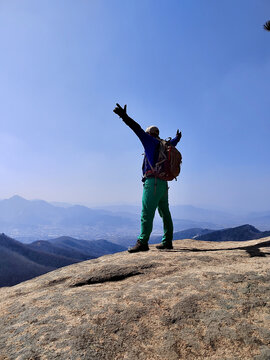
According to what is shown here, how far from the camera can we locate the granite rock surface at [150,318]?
6.69 feet

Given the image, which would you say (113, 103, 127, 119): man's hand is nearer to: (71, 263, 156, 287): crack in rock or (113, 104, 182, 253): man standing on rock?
(113, 104, 182, 253): man standing on rock

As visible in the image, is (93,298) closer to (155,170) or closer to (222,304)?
(222,304)

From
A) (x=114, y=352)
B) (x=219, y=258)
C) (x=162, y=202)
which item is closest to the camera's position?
(x=114, y=352)

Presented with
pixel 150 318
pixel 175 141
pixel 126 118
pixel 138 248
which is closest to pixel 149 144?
pixel 126 118

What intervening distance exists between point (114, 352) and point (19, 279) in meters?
94.2

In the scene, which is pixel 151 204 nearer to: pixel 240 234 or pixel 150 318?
pixel 150 318

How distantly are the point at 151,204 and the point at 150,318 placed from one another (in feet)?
12.6

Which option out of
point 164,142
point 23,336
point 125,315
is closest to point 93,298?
point 125,315

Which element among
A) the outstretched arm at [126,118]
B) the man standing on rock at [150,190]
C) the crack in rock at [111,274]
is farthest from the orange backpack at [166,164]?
the crack in rock at [111,274]

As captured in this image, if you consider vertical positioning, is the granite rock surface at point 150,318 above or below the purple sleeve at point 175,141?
below

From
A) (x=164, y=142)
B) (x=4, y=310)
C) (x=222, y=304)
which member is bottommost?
(x=4, y=310)

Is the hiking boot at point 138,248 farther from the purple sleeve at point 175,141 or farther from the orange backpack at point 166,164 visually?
the purple sleeve at point 175,141

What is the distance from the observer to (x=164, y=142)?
6.61m

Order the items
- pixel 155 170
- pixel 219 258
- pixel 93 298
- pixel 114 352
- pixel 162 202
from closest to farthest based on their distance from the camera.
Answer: pixel 114 352 → pixel 93 298 → pixel 219 258 → pixel 155 170 → pixel 162 202
